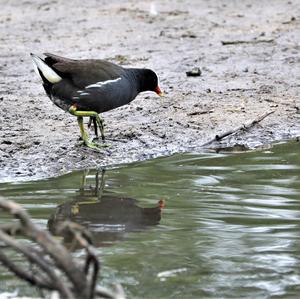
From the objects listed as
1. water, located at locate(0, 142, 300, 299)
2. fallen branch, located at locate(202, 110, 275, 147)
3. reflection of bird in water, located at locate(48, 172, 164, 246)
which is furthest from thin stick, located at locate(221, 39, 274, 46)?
reflection of bird in water, located at locate(48, 172, 164, 246)

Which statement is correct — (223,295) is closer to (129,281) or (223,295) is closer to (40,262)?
(129,281)

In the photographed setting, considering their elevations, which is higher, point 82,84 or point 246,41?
point 82,84

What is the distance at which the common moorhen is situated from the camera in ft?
24.3

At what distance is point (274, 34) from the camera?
12.6m

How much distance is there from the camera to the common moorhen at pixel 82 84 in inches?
292

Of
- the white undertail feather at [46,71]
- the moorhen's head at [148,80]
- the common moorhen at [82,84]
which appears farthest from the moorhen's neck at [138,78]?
the white undertail feather at [46,71]

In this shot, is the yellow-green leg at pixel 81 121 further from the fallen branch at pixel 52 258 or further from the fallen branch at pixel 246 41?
the fallen branch at pixel 246 41

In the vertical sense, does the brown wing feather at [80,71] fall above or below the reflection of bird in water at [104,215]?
above

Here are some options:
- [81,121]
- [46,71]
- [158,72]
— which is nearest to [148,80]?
[81,121]

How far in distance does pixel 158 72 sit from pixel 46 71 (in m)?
3.48

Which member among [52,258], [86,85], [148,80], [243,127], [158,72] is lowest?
[243,127]

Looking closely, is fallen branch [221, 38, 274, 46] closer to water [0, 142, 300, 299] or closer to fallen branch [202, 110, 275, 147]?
fallen branch [202, 110, 275, 147]

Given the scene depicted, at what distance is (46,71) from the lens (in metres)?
7.40

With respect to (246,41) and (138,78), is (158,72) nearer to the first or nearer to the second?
(246,41)
